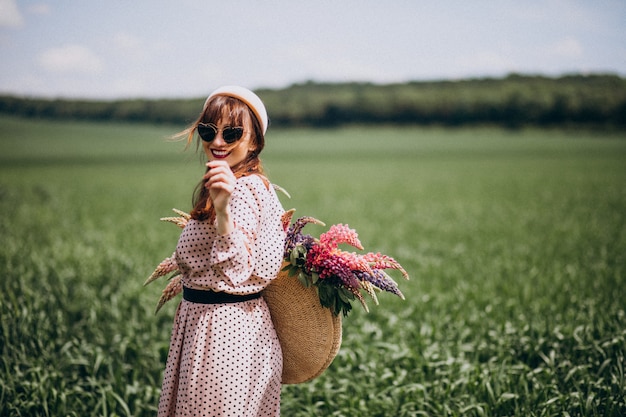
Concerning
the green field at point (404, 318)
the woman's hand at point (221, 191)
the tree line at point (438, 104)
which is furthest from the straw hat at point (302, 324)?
the tree line at point (438, 104)

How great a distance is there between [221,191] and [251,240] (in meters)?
0.33

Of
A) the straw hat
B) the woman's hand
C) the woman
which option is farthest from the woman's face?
the straw hat

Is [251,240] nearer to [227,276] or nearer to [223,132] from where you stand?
[227,276]

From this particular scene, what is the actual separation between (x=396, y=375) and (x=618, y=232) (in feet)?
28.0

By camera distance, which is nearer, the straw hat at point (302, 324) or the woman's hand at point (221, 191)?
the woman's hand at point (221, 191)

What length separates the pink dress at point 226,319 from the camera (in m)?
2.24

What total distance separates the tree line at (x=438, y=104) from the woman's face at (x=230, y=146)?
221 feet

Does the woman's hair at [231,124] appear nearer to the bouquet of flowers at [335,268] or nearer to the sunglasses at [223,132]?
the sunglasses at [223,132]

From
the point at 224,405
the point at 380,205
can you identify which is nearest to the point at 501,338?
the point at 224,405

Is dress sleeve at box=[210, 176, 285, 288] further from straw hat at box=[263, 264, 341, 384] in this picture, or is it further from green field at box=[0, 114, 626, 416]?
green field at box=[0, 114, 626, 416]

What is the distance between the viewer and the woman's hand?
6.80 feet

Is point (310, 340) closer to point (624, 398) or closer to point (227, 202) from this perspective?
point (227, 202)

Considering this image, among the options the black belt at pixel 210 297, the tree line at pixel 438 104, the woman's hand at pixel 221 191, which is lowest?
the black belt at pixel 210 297

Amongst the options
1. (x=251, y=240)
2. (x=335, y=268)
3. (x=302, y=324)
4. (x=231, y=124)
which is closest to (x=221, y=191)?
(x=251, y=240)
